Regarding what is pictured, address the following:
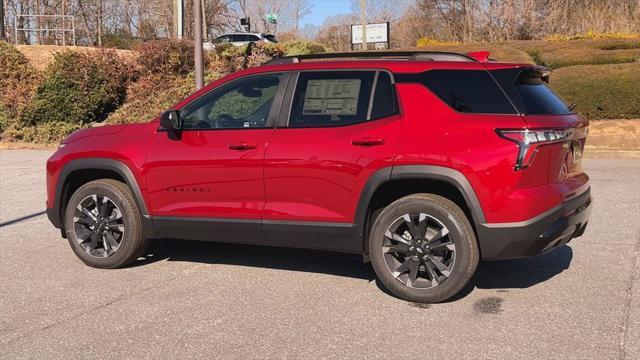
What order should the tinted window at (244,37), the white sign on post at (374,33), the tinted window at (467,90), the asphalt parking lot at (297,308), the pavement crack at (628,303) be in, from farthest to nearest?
the tinted window at (244,37), the white sign on post at (374,33), the tinted window at (467,90), the asphalt parking lot at (297,308), the pavement crack at (628,303)

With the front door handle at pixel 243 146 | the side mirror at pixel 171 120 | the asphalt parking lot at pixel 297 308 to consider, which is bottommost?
the asphalt parking lot at pixel 297 308

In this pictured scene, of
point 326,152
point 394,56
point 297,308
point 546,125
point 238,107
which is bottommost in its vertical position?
point 297,308

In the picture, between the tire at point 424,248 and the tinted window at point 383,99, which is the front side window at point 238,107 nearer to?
the tinted window at point 383,99

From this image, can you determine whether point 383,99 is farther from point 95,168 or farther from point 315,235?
point 95,168

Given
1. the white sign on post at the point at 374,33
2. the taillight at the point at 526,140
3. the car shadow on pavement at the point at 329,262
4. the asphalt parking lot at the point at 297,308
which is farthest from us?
the white sign on post at the point at 374,33

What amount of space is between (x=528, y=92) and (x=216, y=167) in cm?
241

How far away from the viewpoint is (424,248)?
170 inches

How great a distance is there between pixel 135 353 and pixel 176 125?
76.6 inches

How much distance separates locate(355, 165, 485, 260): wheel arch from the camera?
13.5 ft

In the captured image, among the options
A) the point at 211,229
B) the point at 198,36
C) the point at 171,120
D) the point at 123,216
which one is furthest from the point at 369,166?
the point at 198,36

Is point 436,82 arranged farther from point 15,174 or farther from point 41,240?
point 15,174

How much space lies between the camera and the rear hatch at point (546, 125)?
4008 millimetres

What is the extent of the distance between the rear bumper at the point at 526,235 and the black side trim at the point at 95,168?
279cm

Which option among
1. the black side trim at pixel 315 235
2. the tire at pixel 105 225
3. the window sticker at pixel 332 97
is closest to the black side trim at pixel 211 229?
the black side trim at pixel 315 235
